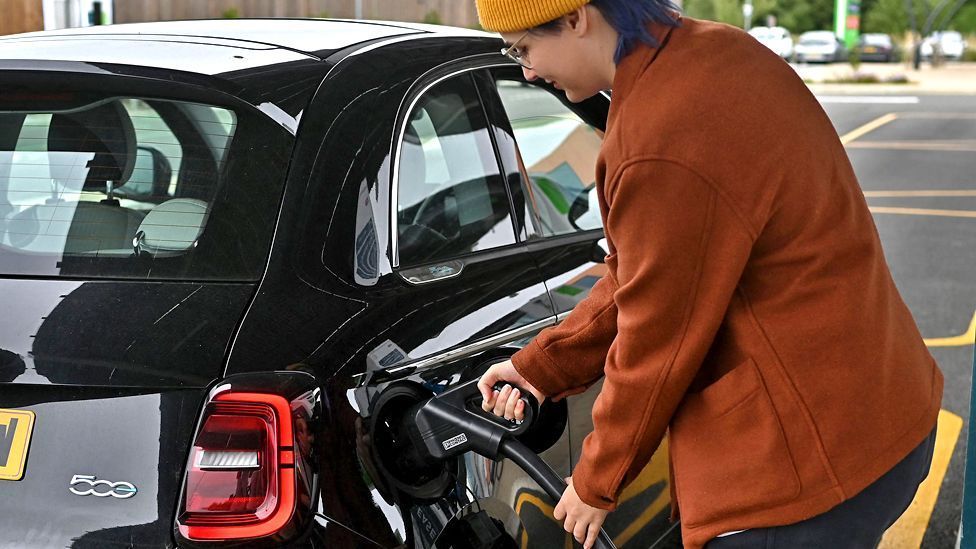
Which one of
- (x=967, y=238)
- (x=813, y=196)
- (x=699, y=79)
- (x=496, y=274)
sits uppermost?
(x=699, y=79)

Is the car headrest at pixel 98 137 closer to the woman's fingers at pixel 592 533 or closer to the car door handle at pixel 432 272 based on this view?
the car door handle at pixel 432 272

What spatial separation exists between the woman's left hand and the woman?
0.04 metres

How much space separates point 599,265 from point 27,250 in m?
1.51

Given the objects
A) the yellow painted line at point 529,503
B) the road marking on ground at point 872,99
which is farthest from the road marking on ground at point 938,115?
the yellow painted line at point 529,503

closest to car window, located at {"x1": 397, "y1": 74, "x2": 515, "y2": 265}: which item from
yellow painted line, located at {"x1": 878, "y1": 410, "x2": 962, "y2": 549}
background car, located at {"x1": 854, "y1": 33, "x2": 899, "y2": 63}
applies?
yellow painted line, located at {"x1": 878, "y1": 410, "x2": 962, "y2": 549}

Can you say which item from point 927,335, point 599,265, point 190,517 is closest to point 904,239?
point 927,335

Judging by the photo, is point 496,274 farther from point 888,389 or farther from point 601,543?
point 888,389

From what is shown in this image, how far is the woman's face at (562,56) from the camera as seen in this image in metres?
1.73

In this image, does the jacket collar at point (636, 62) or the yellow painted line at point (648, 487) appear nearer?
the jacket collar at point (636, 62)

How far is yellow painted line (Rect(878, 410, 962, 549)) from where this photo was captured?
13.1ft

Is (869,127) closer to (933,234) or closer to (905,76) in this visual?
(933,234)

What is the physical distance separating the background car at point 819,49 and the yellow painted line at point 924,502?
42.1 m

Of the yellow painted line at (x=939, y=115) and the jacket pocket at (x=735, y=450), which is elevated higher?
the jacket pocket at (x=735, y=450)

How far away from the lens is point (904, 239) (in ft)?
33.3
